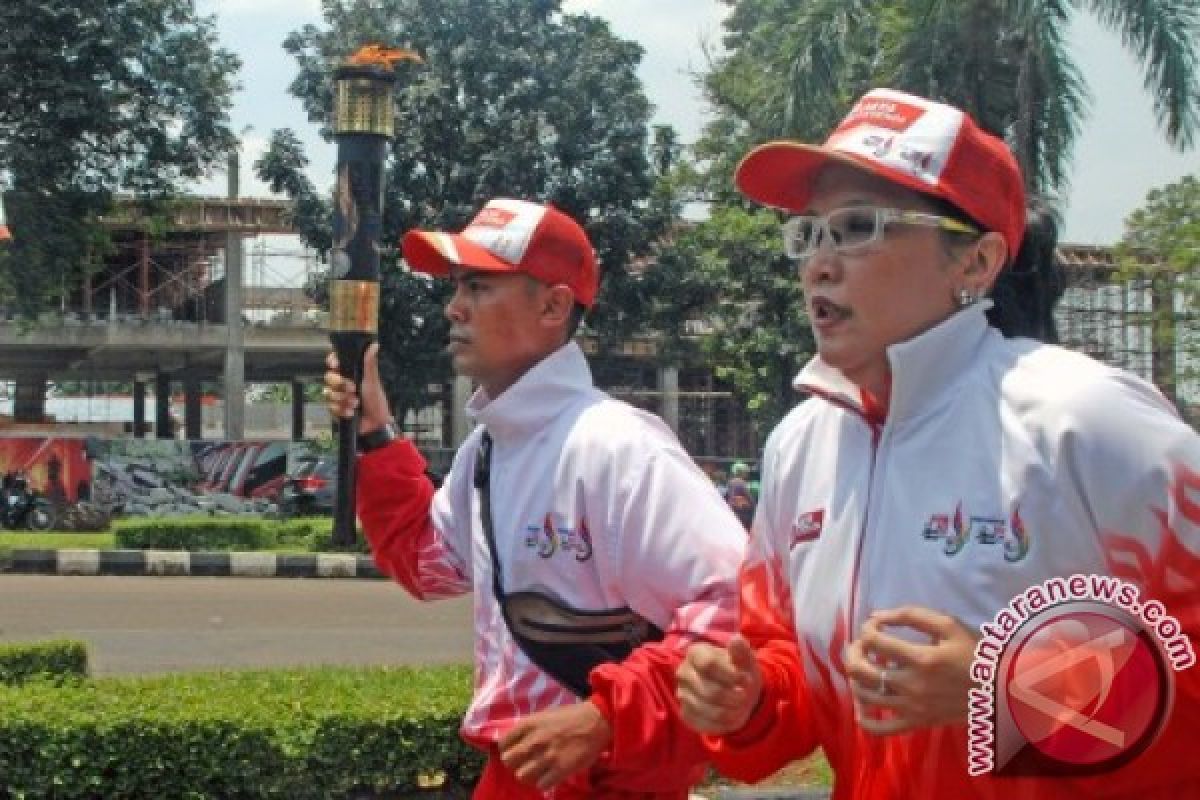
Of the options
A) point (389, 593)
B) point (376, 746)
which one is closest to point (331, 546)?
point (389, 593)

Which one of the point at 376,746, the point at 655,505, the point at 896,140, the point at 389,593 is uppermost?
the point at 896,140

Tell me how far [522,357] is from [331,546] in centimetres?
1558

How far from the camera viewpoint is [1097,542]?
1672mm

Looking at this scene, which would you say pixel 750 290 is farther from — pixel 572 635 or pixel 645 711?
pixel 645 711

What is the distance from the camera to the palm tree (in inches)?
528

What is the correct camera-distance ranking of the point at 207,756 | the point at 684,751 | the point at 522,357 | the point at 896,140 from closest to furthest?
the point at 896,140, the point at 684,751, the point at 522,357, the point at 207,756

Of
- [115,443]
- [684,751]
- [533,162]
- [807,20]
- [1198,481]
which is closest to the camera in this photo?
[1198,481]

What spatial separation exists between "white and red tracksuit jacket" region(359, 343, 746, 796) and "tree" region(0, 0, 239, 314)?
652 inches

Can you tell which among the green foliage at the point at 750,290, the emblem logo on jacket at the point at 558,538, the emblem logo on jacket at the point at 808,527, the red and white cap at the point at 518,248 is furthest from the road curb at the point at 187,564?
the emblem logo on jacket at the point at 808,527

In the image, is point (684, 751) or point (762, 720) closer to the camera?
point (762, 720)

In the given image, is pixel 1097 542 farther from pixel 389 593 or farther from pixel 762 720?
pixel 389 593

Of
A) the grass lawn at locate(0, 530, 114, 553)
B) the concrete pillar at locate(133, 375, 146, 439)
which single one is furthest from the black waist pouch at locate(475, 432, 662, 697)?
the concrete pillar at locate(133, 375, 146, 439)

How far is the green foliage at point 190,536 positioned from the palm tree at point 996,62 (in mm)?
8205

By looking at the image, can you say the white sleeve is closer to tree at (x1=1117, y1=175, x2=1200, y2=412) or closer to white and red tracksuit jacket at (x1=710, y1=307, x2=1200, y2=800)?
white and red tracksuit jacket at (x1=710, y1=307, x2=1200, y2=800)
